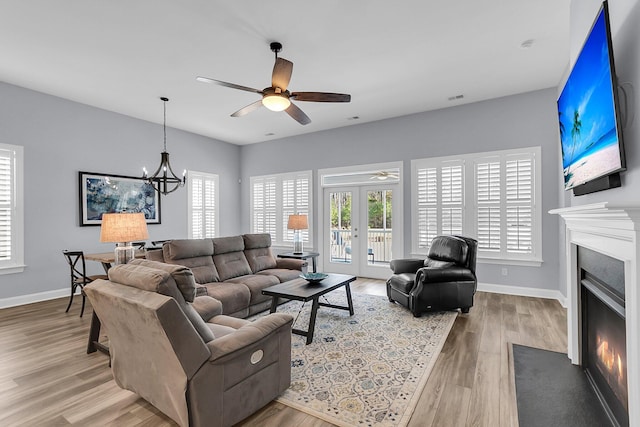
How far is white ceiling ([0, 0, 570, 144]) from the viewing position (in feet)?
9.44

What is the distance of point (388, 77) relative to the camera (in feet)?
14.1

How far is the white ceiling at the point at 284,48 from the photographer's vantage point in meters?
2.88

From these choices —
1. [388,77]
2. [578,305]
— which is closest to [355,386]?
[578,305]

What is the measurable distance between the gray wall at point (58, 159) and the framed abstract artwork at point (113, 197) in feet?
0.37

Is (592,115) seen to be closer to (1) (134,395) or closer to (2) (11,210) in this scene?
(1) (134,395)

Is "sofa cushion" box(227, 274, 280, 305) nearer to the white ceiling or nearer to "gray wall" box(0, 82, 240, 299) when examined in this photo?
the white ceiling

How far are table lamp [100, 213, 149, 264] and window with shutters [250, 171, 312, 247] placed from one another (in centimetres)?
426

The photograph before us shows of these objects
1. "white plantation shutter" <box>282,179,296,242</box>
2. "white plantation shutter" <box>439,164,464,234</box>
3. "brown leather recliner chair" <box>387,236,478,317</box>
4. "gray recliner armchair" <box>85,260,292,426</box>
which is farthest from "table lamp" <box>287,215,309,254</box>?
"gray recliner armchair" <box>85,260,292,426</box>

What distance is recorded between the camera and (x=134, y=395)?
2320 mm

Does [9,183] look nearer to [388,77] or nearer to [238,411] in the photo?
[238,411]

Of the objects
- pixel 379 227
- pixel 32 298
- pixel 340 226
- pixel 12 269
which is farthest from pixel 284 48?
pixel 32 298

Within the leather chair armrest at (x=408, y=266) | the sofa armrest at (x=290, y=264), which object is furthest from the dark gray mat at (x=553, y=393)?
the sofa armrest at (x=290, y=264)

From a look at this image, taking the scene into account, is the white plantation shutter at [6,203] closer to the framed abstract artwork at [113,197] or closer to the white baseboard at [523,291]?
the framed abstract artwork at [113,197]

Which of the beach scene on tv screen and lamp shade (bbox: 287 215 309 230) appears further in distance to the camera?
lamp shade (bbox: 287 215 309 230)
